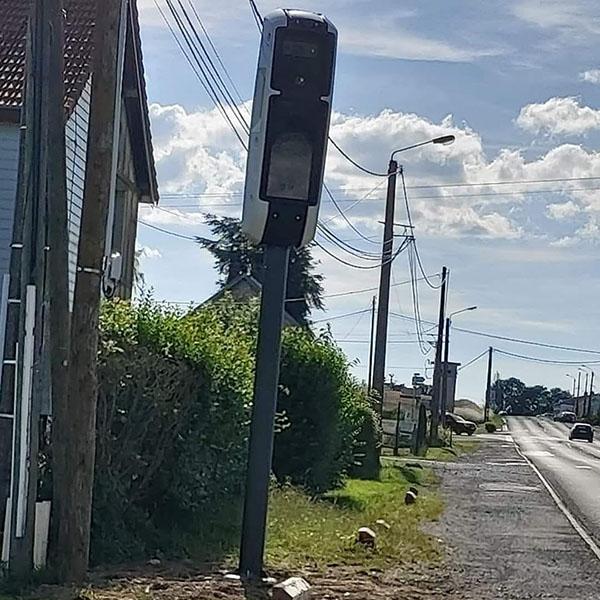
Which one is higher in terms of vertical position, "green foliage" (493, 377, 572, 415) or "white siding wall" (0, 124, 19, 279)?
"white siding wall" (0, 124, 19, 279)

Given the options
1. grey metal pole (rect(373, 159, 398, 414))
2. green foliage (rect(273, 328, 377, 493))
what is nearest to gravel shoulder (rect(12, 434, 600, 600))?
green foliage (rect(273, 328, 377, 493))

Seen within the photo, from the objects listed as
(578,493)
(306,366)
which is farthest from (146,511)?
(578,493)

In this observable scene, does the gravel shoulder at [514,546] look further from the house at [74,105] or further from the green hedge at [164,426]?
the house at [74,105]

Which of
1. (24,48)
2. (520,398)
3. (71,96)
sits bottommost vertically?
(520,398)

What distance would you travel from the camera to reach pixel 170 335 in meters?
11.3

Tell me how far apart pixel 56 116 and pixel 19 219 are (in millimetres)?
892

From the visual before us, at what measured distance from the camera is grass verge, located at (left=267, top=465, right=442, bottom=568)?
11.6 metres

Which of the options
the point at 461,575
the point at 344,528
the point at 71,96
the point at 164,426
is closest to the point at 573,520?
the point at 344,528

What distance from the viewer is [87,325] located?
29.5ft

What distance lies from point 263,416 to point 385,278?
64.3ft

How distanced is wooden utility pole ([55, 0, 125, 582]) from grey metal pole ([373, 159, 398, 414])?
19.8m

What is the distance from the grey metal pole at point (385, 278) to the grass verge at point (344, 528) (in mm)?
7882

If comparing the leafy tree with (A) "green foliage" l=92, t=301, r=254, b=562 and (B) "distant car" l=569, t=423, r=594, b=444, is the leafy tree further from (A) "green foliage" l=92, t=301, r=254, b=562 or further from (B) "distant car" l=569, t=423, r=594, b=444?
(A) "green foliage" l=92, t=301, r=254, b=562

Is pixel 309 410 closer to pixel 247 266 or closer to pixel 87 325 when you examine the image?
pixel 87 325
